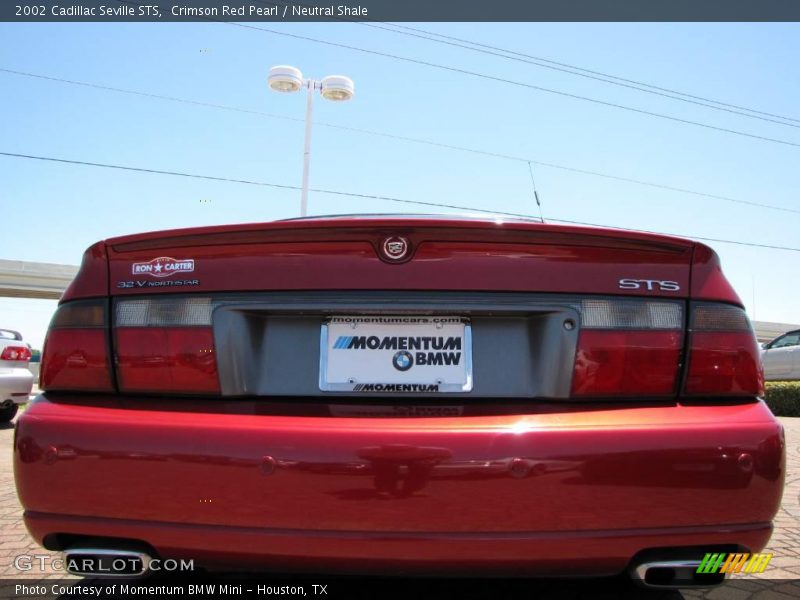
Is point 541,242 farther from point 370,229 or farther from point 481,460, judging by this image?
point 481,460

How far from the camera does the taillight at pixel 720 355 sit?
1.75m

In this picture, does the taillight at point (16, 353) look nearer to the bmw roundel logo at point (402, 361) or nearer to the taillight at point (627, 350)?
the bmw roundel logo at point (402, 361)

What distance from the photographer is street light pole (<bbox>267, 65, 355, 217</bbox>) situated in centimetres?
1309

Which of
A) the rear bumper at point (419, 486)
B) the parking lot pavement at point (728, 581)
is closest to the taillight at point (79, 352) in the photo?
the rear bumper at point (419, 486)

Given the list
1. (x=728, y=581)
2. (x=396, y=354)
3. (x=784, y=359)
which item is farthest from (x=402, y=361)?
(x=784, y=359)

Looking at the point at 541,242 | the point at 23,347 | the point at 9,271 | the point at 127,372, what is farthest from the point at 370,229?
the point at 9,271

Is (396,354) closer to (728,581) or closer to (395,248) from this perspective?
(395,248)

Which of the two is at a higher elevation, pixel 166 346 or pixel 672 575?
pixel 166 346

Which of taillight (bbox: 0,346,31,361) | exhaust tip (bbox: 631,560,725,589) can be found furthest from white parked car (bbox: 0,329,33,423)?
exhaust tip (bbox: 631,560,725,589)

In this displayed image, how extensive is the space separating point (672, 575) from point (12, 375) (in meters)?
8.53

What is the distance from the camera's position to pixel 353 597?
2.14m

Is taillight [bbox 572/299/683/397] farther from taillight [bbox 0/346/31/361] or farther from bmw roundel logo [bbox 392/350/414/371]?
taillight [bbox 0/346/31/361]

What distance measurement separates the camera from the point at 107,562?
1.68 m

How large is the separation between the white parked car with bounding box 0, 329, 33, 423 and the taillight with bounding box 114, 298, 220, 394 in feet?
24.3
